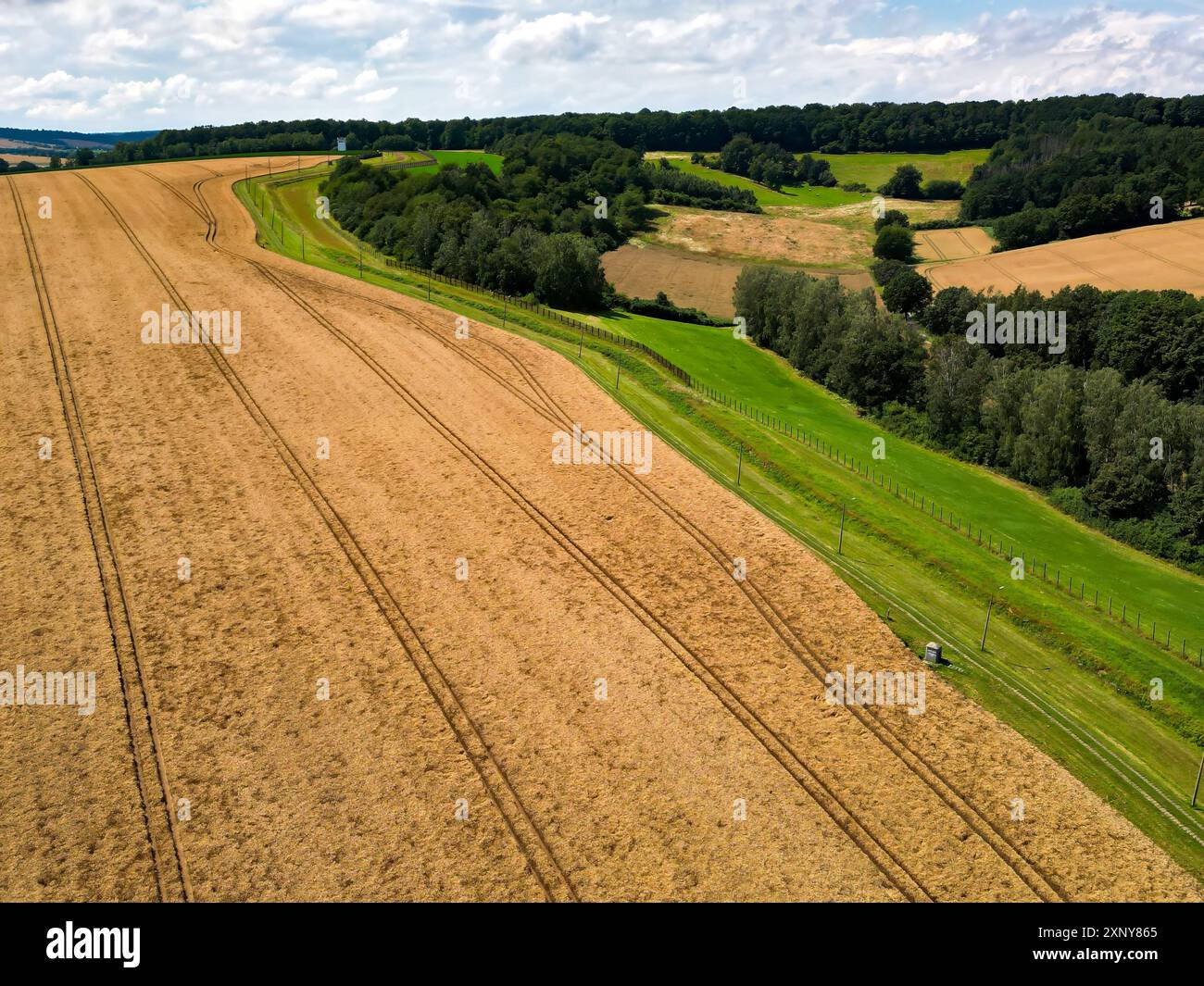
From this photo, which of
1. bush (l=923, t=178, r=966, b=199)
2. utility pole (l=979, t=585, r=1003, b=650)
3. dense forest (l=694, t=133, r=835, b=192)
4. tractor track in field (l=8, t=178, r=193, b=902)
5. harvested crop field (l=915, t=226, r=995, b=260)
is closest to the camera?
tractor track in field (l=8, t=178, r=193, b=902)

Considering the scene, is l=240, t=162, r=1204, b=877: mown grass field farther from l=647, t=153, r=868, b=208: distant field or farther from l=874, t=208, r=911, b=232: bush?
l=647, t=153, r=868, b=208: distant field

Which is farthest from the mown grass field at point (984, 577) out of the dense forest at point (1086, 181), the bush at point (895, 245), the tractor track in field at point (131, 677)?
the dense forest at point (1086, 181)

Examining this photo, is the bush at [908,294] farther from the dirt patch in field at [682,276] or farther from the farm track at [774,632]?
the farm track at [774,632]

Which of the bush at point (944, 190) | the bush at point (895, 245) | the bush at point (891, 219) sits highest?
the bush at point (944, 190)

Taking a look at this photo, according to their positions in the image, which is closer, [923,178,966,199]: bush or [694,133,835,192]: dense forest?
[923,178,966,199]: bush

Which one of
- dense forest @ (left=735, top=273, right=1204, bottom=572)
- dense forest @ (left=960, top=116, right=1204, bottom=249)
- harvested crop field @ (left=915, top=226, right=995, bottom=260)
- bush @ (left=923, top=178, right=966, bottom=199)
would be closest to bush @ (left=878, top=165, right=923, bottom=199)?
bush @ (left=923, top=178, right=966, bottom=199)

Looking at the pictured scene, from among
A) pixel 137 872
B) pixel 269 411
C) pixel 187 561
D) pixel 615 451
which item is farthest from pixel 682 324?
pixel 137 872

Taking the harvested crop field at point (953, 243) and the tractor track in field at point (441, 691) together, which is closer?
the tractor track in field at point (441, 691)
